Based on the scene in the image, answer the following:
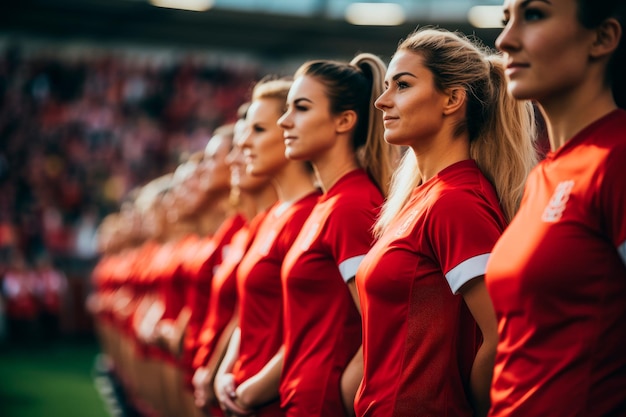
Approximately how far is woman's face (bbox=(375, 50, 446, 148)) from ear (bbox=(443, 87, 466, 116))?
12 millimetres

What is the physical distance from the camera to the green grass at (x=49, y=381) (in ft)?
26.4

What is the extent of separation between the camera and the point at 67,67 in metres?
19.8

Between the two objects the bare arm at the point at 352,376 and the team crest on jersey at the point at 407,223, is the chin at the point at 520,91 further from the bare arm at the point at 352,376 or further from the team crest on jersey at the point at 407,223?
the bare arm at the point at 352,376

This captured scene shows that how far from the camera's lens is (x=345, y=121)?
316 cm

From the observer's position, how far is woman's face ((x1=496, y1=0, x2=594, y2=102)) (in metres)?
1.80

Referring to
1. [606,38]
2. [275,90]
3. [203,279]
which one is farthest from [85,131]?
[606,38]

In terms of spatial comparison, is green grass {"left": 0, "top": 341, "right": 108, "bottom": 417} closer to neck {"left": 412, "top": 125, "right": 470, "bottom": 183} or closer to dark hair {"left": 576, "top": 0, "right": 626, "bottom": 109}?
neck {"left": 412, "top": 125, "right": 470, "bottom": 183}

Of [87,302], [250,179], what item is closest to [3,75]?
[87,302]

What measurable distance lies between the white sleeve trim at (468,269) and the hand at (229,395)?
1475 mm

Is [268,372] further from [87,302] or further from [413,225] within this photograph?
[87,302]

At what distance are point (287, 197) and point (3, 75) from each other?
16980 millimetres

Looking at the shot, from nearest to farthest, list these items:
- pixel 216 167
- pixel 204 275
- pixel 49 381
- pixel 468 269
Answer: pixel 468 269
pixel 204 275
pixel 216 167
pixel 49 381

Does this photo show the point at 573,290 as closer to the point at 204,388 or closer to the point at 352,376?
the point at 352,376

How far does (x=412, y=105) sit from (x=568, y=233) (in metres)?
0.86
